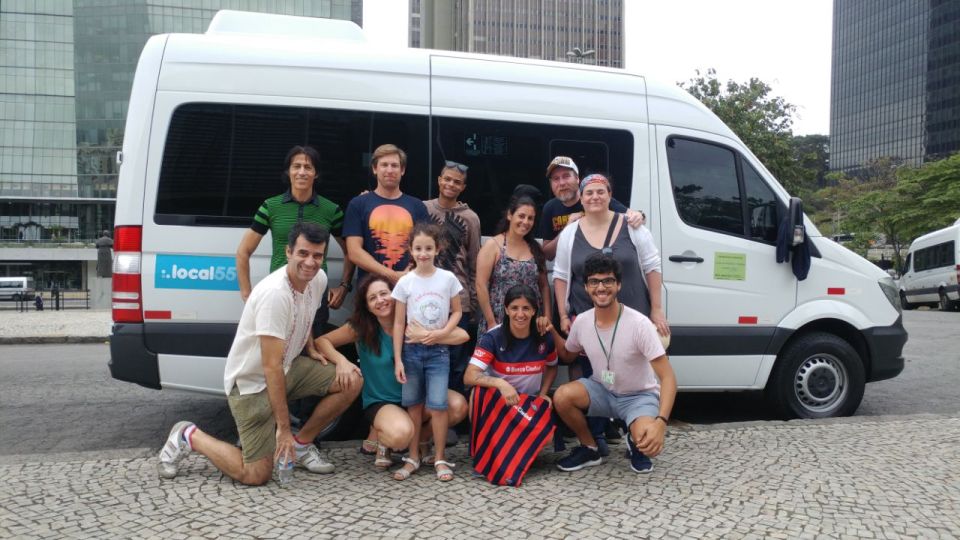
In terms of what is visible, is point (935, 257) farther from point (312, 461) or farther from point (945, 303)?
point (312, 461)

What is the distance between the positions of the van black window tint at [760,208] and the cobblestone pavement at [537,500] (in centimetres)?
162

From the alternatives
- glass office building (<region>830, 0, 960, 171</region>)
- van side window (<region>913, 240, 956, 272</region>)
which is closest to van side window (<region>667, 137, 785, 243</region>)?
van side window (<region>913, 240, 956, 272</region>)

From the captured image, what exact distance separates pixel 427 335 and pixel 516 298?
0.55 meters

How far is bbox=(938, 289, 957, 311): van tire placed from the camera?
19709mm

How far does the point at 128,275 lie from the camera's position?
4473 mm

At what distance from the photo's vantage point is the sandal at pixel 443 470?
3955 mm

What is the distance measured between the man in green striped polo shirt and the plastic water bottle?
927 millimetres

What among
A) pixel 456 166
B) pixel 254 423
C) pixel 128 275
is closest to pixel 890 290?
pixel 456 166

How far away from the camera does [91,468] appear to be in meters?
4.04

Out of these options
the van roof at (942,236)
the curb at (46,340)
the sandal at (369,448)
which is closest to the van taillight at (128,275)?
the sandal at (369,448)

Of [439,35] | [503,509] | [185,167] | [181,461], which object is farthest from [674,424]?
[439,35]

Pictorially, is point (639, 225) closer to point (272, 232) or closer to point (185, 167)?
point (272, 232)

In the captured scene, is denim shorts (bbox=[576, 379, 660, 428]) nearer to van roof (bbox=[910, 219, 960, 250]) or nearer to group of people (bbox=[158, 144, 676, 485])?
group of people (bbox=[158, 144, 676, 485])

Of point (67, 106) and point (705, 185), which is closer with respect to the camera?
point (705, 185)
